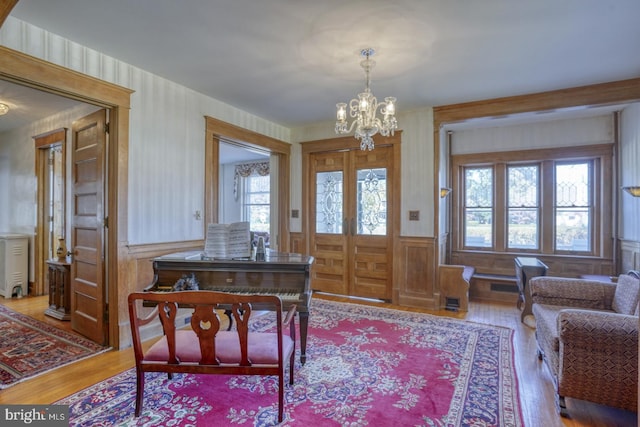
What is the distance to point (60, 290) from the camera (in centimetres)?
403

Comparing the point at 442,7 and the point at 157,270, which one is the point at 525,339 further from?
the point at 157,270

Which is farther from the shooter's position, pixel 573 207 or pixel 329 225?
pixel 329 225

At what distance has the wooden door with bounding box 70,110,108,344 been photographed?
10.6 feet

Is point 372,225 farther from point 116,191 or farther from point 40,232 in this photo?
point 40,232

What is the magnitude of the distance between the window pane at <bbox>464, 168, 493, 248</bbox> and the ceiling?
2004 mm

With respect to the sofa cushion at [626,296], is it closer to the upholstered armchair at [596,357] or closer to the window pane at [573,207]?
the upholstered armchair at [596,357]

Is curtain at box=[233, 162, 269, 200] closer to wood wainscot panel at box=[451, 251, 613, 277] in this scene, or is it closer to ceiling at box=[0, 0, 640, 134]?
ceiling at box=[0, 0, 640, 134]

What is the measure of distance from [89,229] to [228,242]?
5.41 ft

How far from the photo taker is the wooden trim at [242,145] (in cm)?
416

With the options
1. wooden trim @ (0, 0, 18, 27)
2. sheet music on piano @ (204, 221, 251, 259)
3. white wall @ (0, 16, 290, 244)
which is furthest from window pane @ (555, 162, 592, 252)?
wooden trim @ (0, 0, 18, 27)

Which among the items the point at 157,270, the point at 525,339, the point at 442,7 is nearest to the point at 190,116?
the point at 157,270

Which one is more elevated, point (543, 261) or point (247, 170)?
point (247, 170)

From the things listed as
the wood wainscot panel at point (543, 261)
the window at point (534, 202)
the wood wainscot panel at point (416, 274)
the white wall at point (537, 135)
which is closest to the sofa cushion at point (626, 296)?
the wood wainscot panel at point (416, 274)

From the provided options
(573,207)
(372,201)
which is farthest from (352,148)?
(573,207)
